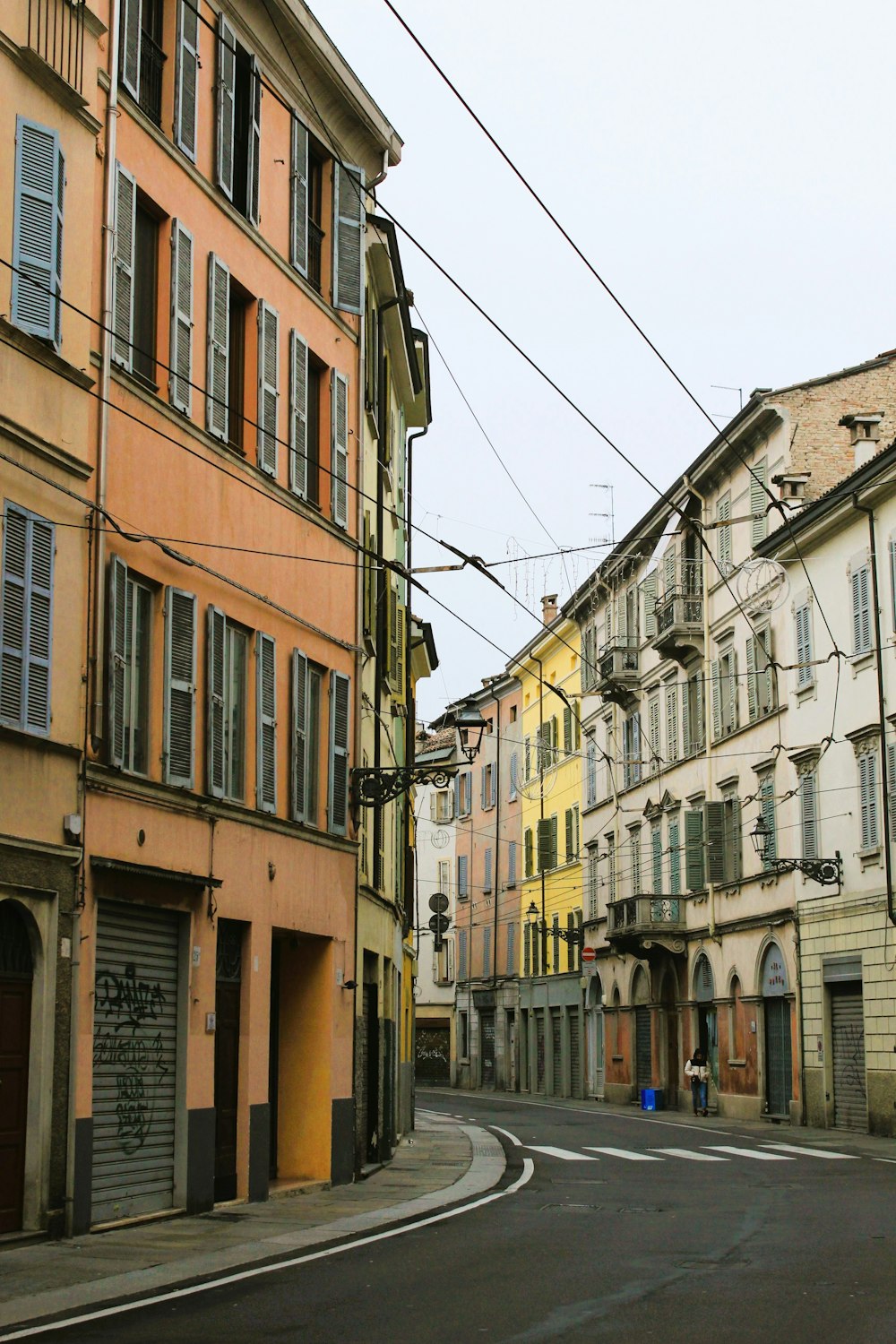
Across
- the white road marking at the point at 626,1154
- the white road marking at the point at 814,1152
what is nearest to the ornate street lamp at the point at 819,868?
the white road marking at the point at 814,1152

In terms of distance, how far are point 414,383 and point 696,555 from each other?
17017mm

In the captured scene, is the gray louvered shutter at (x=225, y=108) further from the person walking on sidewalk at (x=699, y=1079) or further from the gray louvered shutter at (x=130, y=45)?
the person walking on sidewalk at (x=699, y=1079)

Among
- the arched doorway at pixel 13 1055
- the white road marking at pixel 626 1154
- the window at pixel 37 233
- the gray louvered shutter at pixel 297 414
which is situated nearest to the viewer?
the arched doorway at pixel 13 1055

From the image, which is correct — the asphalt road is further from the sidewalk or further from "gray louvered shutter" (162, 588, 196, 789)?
"gray louvered shutter" (162, 588, 196, 789)

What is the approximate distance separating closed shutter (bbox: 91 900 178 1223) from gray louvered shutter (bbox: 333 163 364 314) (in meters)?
8.91

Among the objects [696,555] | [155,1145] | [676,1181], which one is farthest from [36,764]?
[696,555]

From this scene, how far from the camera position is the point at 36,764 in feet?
47.4

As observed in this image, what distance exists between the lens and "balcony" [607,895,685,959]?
48.6 meters

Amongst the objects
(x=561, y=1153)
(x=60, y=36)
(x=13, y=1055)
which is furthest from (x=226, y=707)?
(x=561, y=1153)

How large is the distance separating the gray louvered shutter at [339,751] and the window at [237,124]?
18.5 feet

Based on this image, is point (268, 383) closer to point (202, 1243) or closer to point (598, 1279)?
point (202, 1243)

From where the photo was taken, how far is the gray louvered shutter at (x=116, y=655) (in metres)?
15.7

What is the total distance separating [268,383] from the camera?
784 inches

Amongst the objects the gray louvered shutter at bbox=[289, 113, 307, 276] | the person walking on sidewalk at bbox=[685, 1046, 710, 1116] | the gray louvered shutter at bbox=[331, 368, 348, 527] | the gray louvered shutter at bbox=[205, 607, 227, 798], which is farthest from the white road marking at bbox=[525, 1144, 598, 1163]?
the gray louvered shutter at bbox=[289, 113, 307, 276]
